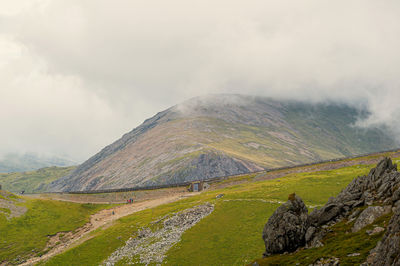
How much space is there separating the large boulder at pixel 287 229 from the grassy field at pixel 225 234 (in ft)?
34.9

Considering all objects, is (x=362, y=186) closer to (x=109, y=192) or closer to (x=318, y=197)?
(x=318, y=197)

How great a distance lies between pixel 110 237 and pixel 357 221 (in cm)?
6150

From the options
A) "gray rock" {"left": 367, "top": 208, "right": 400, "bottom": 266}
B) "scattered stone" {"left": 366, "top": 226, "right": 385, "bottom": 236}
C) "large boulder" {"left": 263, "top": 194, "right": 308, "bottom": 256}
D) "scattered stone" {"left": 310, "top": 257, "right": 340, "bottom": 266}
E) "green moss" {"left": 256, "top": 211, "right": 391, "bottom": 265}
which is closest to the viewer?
"gray rock" {"left": 367, "top": 208, "right": 400, "bottom": 266}

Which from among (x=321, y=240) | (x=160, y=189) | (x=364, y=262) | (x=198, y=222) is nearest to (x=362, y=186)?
(x=321, y=240)

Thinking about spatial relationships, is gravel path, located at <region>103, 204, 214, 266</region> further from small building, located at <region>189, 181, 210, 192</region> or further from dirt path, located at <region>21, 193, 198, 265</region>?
small building, located at <region>189, 181, 210, 192</region>

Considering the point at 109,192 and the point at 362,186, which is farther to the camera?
the point at 109,192

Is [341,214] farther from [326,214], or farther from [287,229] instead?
[287,229]

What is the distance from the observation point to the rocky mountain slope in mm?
35156

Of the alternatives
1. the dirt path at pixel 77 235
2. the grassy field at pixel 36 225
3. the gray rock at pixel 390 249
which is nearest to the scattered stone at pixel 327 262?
the gray rock at pixel 390 249

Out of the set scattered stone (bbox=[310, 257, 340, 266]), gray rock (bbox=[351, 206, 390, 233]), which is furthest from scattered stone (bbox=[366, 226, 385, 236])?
scattered stone (bbox=[310, 257, 340, 266])

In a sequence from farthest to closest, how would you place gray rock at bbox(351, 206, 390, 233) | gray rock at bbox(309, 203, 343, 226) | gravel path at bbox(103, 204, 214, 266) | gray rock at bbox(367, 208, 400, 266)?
gravel path at bbox(103, 204, 214, 266) < gray rock at bbox(309, 203, 343, 226) < gray rock at bbox(351, 206, 390, 233) < gray rock at bbox(367, 208, 400, 266)

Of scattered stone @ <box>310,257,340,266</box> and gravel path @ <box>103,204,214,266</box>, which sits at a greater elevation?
scattered stone @ <box>310,257,340,266</box>

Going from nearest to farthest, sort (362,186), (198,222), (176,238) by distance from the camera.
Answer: (362,186) → (176,238) → (198,222)

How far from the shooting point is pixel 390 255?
2242 cm
